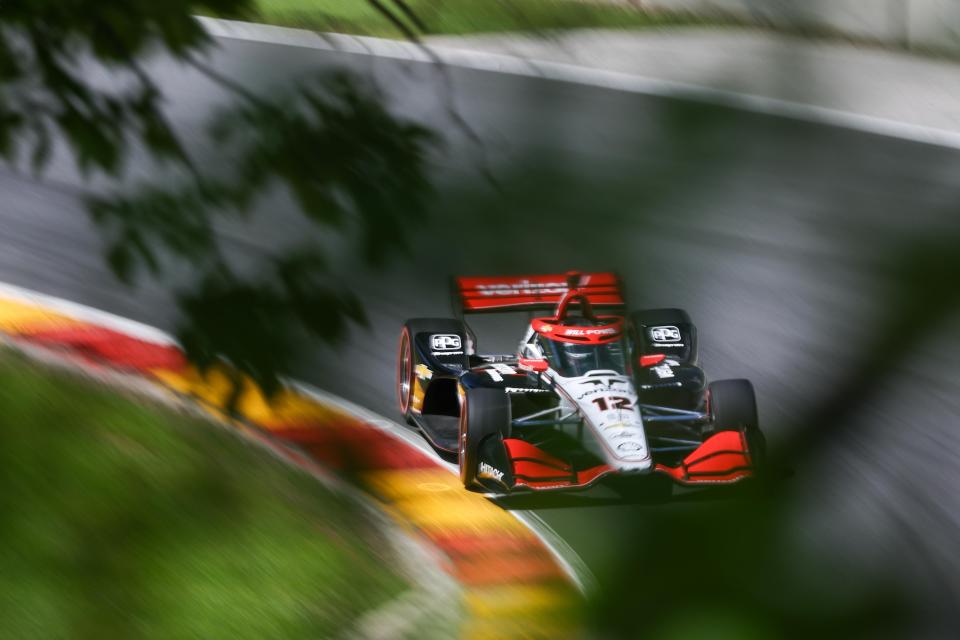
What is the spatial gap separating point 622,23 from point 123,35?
18.5 feet

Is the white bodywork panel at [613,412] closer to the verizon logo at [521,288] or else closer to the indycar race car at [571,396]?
the indycar race car at [571,396]

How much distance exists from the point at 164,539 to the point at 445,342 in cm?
161

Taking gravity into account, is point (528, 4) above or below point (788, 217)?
above

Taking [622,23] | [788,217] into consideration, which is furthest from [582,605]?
[622,23]

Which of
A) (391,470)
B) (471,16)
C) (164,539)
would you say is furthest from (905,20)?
(164,539)

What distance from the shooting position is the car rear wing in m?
4.41

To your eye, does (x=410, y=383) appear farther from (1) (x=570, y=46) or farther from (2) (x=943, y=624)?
(1) (x=570, y=46)

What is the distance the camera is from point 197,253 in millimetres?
3232

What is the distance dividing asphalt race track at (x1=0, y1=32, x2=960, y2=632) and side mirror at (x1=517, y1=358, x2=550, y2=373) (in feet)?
1.17

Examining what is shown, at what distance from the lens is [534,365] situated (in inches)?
167

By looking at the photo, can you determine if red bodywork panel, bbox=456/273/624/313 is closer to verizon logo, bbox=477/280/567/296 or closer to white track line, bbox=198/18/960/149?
verizon logo, bbox=477/280/567/296

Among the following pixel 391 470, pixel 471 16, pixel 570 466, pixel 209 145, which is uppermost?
pixel 471 16

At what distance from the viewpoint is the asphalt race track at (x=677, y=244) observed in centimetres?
216

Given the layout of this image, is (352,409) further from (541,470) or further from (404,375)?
(541,470)
